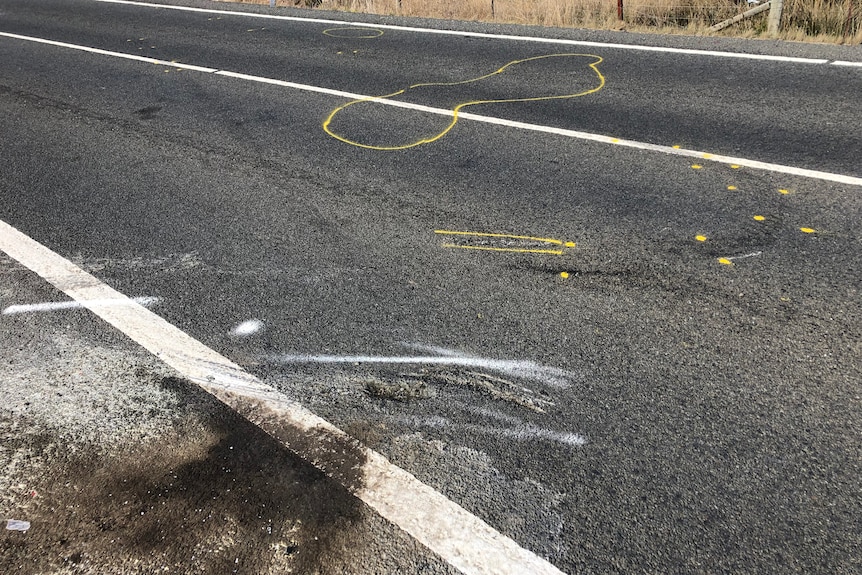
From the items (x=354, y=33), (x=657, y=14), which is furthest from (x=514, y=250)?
(x=354, y=33)

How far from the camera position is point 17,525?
2.83 m

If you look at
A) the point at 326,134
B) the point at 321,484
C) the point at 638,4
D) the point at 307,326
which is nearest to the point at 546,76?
the point at 326,134

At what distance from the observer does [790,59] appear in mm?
8219

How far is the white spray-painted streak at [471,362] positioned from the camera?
3.50 m

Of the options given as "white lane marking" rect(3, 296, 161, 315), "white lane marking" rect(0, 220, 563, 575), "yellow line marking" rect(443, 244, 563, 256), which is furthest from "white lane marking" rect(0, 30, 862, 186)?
"white lane marking" rect(0, 220, 563, 575)

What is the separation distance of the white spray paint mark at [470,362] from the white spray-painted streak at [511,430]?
1.11 ft

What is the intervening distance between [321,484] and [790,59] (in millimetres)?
7965

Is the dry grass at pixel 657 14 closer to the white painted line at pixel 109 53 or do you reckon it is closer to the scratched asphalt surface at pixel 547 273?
the scratched asphalt surface at pixel 547 273

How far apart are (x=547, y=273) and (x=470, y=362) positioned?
104 cm

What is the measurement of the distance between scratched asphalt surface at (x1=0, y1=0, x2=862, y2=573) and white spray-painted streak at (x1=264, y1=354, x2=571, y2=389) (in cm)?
2

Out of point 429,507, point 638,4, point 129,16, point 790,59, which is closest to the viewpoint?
point 429,507

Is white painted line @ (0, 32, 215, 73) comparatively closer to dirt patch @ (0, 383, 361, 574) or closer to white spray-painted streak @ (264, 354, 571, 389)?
white spray-painted streak @ (264, 354, 571, 389)

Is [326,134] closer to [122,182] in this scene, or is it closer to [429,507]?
[122,182]

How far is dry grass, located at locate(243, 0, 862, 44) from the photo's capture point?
914 cm
